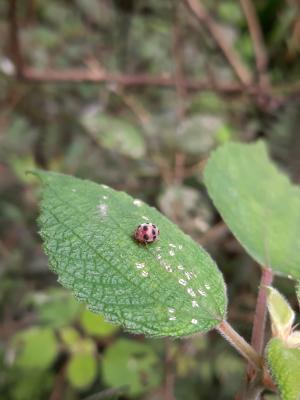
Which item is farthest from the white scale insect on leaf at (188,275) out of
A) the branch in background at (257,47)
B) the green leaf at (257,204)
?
the branch in background at (257,47)

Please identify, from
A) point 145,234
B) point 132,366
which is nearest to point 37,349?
point 132,366

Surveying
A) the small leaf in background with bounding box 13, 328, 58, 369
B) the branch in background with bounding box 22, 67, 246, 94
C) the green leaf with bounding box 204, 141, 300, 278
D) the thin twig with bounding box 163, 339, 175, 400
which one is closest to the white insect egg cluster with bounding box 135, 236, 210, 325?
the green leaf with bounding box 204, 141, 300, 278

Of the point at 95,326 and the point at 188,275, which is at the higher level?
the point at 188,275

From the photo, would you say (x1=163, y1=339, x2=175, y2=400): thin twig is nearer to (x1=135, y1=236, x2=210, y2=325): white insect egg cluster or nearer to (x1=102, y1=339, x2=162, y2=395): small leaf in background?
(x1=102, y1=339, x2=162, y2=395): small leaf in background

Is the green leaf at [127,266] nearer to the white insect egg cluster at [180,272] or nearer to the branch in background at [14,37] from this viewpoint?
the white insect egg cluster at [180,272]

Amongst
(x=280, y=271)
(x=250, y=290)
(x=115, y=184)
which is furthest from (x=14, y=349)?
(x=280, y=271)

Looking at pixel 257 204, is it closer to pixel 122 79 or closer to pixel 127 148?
pixel 127 148
